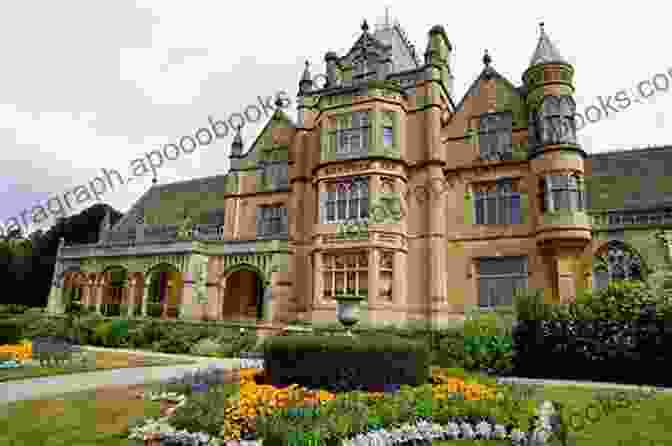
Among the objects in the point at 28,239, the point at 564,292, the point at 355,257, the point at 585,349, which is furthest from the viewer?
the point at 28,239

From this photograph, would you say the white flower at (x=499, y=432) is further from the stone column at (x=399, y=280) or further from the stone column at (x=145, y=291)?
the stone column at (x=145, y=291)

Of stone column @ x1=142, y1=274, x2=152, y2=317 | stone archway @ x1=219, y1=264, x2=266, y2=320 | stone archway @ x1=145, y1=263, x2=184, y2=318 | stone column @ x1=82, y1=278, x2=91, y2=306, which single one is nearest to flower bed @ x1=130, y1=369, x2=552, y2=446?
stone archway @ x1=145, y1=263, x2=184, y2=318

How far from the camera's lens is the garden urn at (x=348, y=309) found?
12062 millimetres

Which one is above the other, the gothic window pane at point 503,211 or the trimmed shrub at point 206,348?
the gothic window pane at point 503,211

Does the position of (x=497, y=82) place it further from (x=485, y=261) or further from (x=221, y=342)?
(x=221, y=342)

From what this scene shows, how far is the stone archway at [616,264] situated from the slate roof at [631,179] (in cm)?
235

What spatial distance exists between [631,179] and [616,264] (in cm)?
606

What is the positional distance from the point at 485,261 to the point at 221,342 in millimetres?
14387

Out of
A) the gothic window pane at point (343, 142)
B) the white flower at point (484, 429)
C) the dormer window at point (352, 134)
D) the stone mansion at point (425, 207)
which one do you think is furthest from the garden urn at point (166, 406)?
the gothic window pane at point (343, 142)

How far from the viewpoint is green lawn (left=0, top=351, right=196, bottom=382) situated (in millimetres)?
12156

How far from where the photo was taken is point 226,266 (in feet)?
88.3

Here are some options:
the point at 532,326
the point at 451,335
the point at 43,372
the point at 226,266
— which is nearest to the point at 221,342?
the point at 226,266

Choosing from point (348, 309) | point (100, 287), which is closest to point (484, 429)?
point (348, 309)

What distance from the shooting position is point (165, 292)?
30.2 metres
